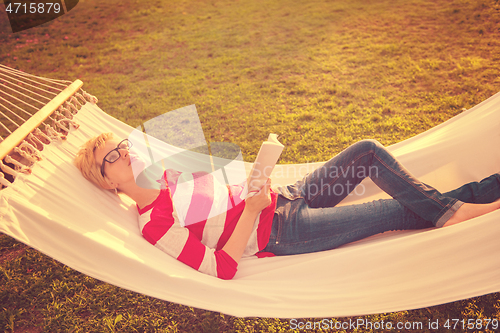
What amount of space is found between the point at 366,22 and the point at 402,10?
2.75ft

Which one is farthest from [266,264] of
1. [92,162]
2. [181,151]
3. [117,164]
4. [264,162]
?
[181,151]

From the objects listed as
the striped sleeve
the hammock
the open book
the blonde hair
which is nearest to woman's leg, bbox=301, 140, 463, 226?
the hammock

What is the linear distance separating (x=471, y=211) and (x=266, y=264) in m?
0.99

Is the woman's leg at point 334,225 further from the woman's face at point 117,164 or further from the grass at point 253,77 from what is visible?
the woman's face at point 117,164

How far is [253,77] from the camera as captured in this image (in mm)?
4422

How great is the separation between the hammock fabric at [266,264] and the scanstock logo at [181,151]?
1.15 feet

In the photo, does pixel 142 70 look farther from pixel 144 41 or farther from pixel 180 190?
pixel 180 190

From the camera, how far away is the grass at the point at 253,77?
179 cm

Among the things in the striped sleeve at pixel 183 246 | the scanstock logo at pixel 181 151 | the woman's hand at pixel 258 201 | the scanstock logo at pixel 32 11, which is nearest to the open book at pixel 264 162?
the woman's hand at pixel 258 201

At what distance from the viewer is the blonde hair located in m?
1.61

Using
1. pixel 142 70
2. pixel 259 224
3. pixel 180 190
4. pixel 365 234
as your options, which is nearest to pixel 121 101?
pixel 142 70

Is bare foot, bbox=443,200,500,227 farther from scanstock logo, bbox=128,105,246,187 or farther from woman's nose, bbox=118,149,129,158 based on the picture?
woman's nose, bbox=118,149,129,158

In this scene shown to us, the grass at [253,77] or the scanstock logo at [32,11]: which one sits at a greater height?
the scanstock logo at [32,11]

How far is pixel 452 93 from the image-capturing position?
343 centimetres
